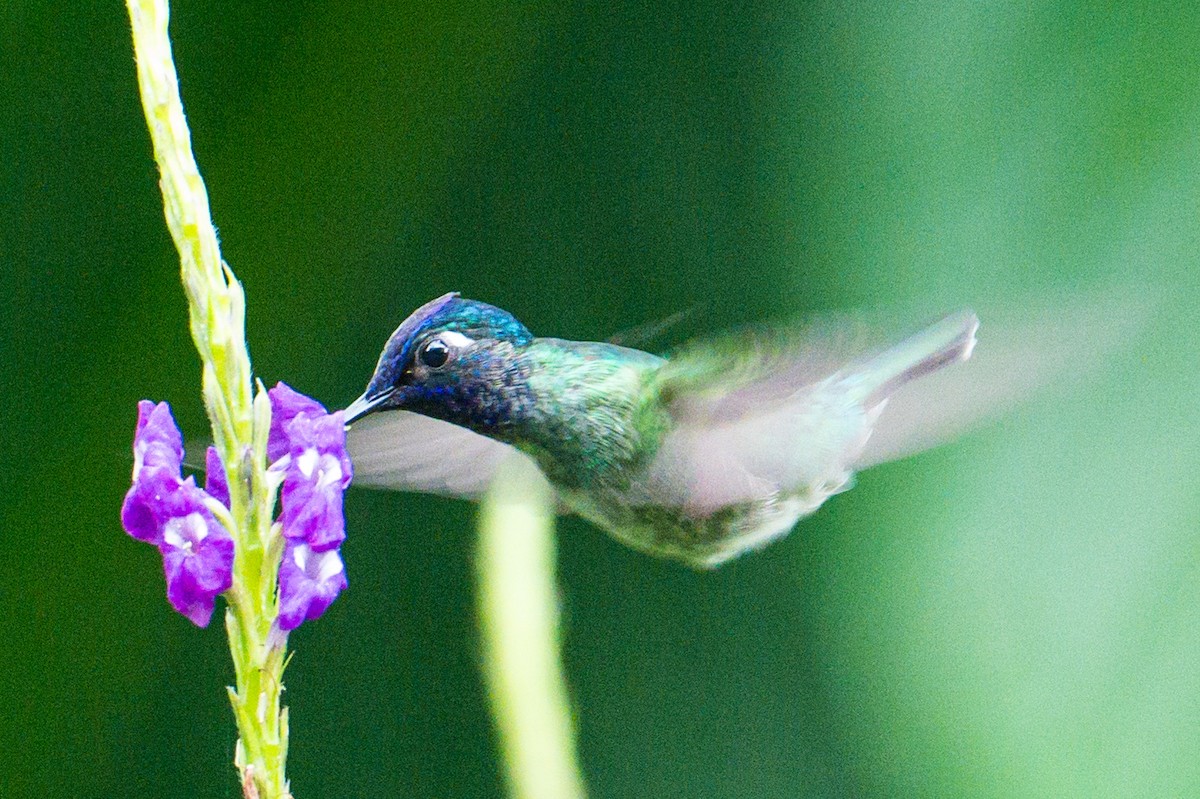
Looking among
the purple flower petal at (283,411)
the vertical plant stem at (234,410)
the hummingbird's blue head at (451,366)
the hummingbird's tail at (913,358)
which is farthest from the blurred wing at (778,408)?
the vertical plant stem at (234,410)

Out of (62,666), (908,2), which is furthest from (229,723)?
(908,2)

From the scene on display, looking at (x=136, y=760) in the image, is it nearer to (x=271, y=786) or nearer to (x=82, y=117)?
(x=82, y=117)

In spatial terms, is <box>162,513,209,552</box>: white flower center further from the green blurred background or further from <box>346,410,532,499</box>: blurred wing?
the green blurred background

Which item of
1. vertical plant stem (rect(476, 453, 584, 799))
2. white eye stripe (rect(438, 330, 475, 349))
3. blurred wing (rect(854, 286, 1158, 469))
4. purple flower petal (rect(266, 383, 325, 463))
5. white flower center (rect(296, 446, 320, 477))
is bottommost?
vertical plant stem (rect(476, 453, 584, 799))

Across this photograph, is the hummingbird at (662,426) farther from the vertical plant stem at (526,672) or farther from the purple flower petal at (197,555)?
the purple flower petal at (197,555)

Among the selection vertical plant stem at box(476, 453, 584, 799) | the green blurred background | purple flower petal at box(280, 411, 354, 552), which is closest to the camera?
purple flower petal at box(280, 411, 354, 552)

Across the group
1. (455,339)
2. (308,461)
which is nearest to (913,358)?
(455,339)

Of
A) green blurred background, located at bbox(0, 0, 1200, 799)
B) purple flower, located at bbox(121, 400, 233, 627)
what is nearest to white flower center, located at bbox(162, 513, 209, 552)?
purple flower, located at bbox(121, 400, 233, 627)

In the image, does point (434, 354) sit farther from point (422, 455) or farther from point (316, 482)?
point (316, 482)
